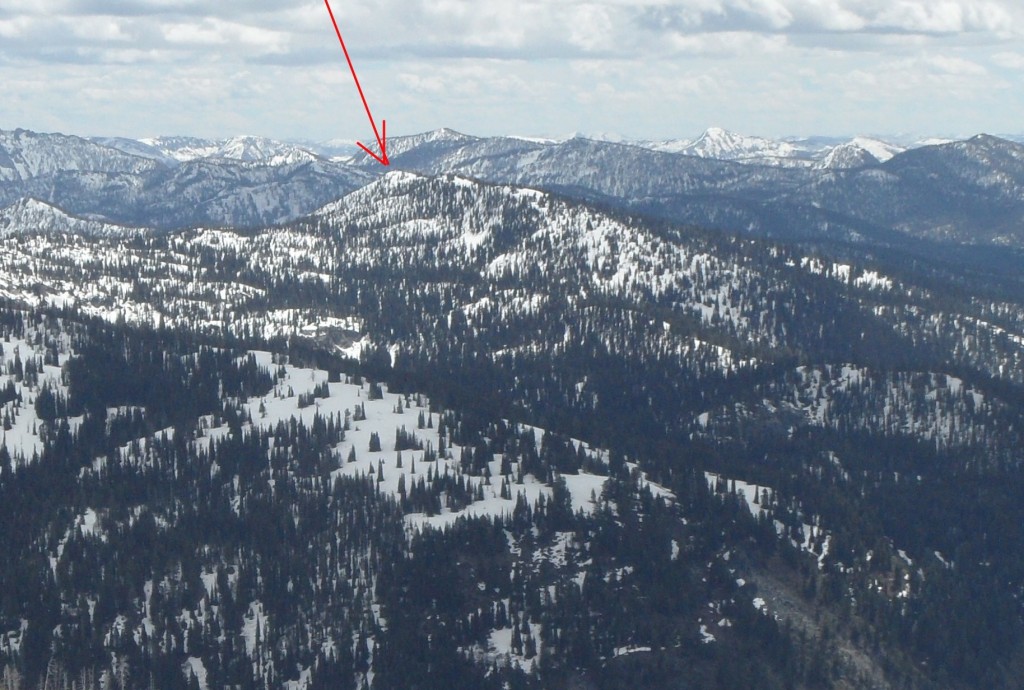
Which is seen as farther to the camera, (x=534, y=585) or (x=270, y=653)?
(x=534, y=585)

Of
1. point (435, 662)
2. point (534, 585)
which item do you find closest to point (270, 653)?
point (435, 662)

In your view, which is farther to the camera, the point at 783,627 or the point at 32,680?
the point at 783,627

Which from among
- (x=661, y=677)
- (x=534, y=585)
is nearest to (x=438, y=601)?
(x=534, y=585)

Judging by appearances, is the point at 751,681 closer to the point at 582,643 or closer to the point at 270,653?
the point at 582,643

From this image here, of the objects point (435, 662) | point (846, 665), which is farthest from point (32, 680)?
point (846, 665)

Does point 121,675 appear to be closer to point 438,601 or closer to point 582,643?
point 438,601

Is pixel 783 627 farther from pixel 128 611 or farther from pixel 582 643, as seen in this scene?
pixel 128 611
